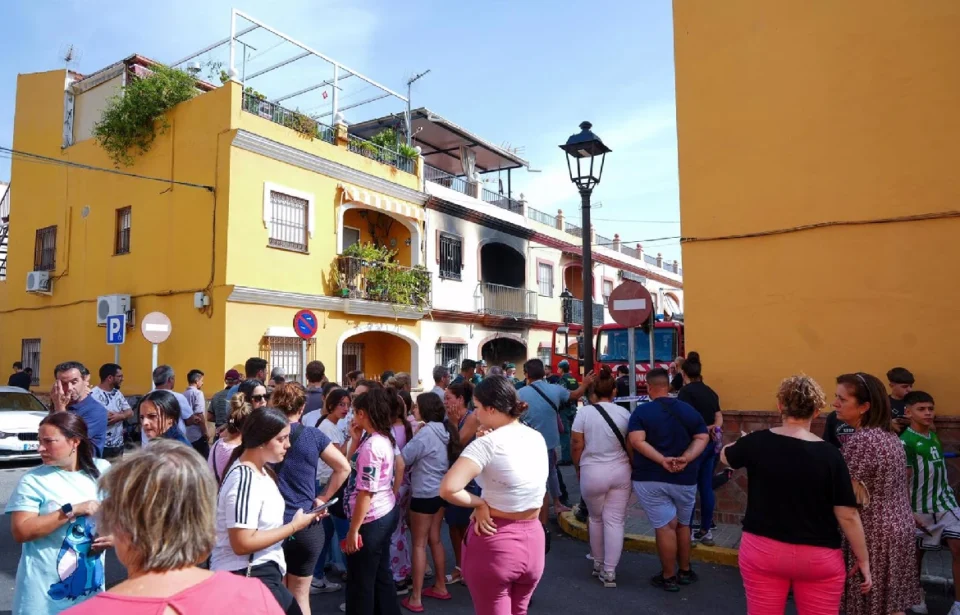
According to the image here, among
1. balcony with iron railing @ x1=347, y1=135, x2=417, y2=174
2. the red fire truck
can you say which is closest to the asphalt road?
the red fire truck

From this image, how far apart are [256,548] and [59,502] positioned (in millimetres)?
911

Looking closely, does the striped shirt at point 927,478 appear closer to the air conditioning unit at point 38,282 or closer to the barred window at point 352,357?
the barred window at point 352,357

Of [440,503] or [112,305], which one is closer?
[440,503]

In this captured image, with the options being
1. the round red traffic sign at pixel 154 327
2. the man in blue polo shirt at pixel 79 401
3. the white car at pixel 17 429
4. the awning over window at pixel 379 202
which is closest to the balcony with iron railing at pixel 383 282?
the awning over window at pixel 379 202

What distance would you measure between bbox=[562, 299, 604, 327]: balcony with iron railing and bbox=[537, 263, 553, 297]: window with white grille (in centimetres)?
99

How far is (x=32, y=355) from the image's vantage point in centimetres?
Result: 1867

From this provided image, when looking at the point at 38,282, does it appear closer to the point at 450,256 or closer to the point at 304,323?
the point at 304,323

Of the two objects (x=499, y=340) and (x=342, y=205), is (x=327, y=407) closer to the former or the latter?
(x=342, y=205)

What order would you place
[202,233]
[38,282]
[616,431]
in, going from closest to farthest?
[616,431] → [202,233] → [38,282]

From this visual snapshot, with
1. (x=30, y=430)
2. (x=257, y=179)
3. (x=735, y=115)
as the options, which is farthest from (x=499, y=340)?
(x=735, y=115)

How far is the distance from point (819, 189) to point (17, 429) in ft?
41.2

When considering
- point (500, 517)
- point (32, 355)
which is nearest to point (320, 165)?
point (32, 355)

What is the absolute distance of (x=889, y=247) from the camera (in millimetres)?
6965

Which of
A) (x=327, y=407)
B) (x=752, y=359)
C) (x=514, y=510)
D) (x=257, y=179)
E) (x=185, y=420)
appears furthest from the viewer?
(x=257, y=179)
